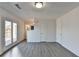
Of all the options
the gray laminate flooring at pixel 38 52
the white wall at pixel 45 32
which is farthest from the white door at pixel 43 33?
the gray laminate flooring at pixel 38 52

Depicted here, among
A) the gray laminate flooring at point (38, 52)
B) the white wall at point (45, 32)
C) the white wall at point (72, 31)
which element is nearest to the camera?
the white wall at point (72, 31)

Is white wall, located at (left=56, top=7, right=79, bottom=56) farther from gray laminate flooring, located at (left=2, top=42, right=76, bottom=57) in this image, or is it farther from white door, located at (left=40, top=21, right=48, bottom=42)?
white door, located at (left=40, top=21, right=48, bottom=42)

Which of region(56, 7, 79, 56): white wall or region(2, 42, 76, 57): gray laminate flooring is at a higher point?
region(56, 7, 79, 56): white wall

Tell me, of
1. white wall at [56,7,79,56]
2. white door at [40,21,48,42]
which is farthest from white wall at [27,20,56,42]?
white wall at [56,7,79,56]

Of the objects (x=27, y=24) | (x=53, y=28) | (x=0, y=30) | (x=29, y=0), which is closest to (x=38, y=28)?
(x=53, y=28)

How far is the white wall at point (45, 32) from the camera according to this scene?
10836 millimetres

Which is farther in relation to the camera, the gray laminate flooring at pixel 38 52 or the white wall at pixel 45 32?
the white wall at pixel 45 32

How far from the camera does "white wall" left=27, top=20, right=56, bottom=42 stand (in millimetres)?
10836

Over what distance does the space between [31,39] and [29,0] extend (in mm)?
9241

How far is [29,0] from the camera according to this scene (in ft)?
5.33

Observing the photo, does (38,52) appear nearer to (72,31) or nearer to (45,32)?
(72,31)

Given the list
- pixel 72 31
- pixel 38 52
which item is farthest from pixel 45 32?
pixel 72 31

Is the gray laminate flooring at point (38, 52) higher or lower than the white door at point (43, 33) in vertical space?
lower

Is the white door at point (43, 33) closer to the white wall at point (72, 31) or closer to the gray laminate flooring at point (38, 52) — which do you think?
the gray laminate flooring at point (38, 52)
